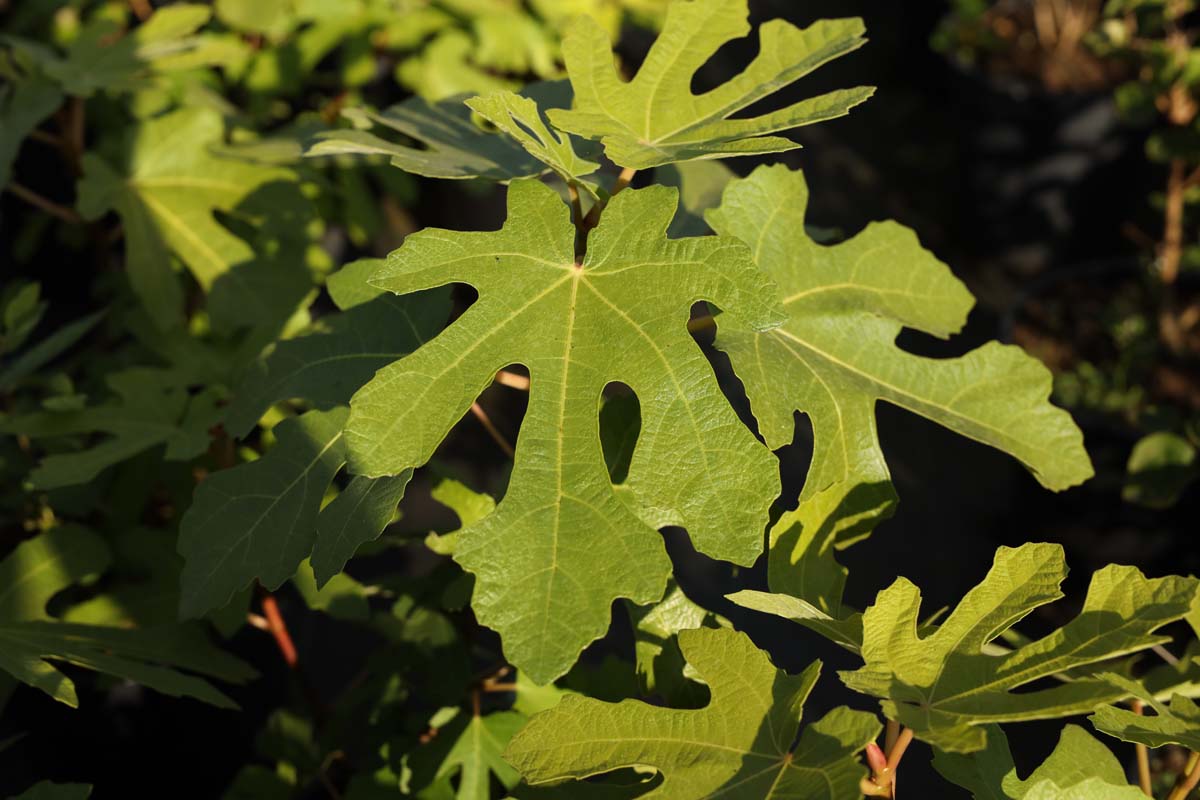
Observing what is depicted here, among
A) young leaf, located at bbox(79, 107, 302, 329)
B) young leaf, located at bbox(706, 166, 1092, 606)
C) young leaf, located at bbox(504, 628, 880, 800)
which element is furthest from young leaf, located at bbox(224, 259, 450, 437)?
young leaf, located at bbox(79, 107, 302, 329)

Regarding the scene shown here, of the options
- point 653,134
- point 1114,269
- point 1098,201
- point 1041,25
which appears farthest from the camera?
point 1041,25

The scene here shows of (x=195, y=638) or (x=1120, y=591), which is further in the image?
(x=195, y=638)

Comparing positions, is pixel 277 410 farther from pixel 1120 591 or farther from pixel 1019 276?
pixel 1019 276

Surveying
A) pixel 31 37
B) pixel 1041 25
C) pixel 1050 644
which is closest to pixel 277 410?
pixel 1050 644

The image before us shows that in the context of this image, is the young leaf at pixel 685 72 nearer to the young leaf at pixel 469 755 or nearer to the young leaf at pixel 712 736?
the young leaf at pixel 712 736

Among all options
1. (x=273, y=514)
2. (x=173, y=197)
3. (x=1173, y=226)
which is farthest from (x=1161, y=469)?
(x=173, y=197)
